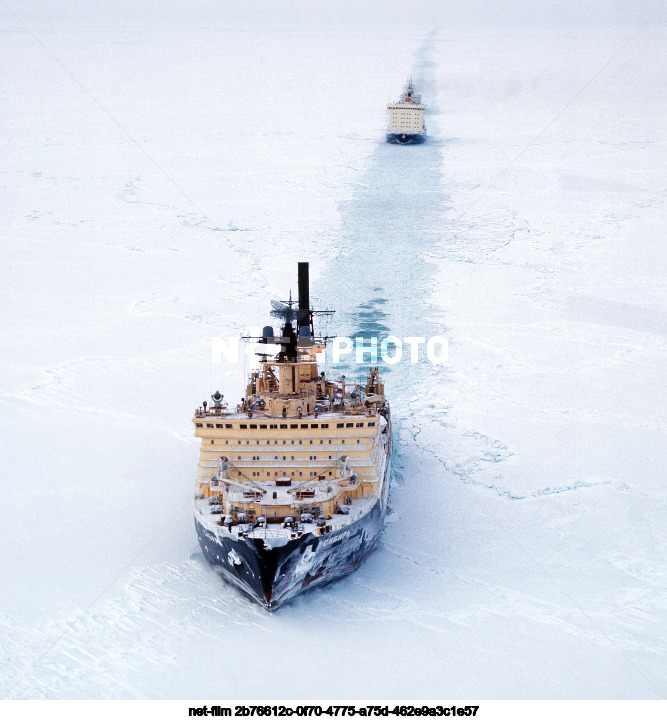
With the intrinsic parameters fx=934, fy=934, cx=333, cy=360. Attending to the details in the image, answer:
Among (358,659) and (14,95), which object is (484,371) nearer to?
(358,659)

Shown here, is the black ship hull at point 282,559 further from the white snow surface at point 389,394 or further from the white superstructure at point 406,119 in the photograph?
the white superstructure at point 406,119

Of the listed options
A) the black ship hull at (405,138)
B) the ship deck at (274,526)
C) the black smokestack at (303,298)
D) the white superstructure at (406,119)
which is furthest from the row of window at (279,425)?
the white superstructure at (406,119)

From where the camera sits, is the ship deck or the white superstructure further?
the white superstructure

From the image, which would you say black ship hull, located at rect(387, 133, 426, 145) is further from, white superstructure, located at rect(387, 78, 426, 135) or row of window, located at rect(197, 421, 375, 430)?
row of window, located at rect(197, 421, 375, 430)

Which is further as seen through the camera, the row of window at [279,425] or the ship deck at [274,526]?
the row of window at [279,425]

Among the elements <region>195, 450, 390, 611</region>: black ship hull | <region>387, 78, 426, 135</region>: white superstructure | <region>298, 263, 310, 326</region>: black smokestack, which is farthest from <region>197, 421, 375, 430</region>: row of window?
<region>387, 78, 426, 135</region>: white superstructure

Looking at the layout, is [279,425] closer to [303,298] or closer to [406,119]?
[303,298]
